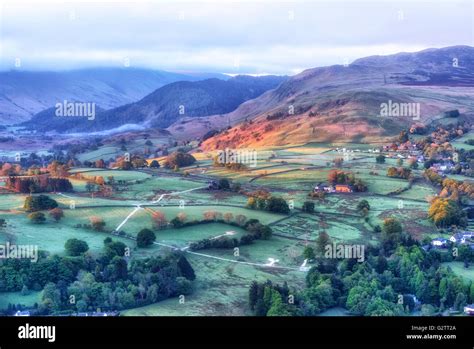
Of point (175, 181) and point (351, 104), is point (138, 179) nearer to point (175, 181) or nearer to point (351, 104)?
point (175, 181)

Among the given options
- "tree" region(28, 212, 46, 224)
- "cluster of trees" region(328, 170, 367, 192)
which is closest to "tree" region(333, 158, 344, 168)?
"cluster of trees" region(328, 170, 367, 192)

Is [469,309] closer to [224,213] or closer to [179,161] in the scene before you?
[224,213]

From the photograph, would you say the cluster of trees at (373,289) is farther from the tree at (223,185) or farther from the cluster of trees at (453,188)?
the tree at (223,185)

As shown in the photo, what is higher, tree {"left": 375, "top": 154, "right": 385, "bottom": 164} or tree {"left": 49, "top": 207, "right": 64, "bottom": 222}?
tree {"left": 375, "top": 154, "right": 385, "bottom": 164}

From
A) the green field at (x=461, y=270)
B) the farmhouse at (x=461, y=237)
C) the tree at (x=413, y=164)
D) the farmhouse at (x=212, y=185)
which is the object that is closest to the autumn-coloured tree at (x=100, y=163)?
the farmhouse at (x=212, y=185)

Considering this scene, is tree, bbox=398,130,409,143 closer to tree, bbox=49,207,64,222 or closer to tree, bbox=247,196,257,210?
tree, bbox=247,196,257,210

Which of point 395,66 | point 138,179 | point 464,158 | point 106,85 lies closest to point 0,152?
point 138,179
